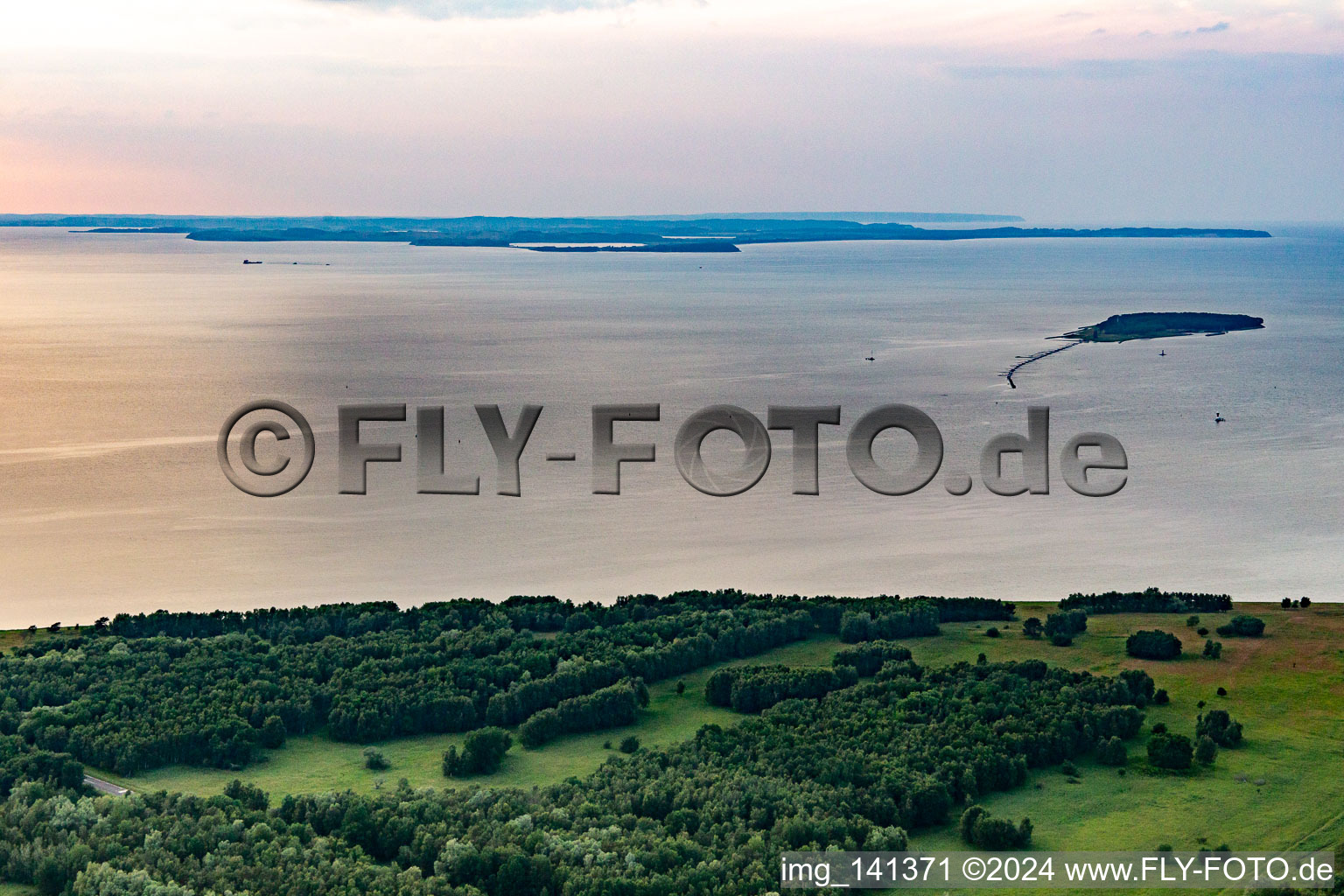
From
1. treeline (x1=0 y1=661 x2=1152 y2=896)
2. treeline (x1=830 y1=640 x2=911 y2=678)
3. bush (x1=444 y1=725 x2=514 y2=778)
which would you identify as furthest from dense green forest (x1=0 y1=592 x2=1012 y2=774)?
treeline (x1=0 y1=661 x2=1152 y2=896)

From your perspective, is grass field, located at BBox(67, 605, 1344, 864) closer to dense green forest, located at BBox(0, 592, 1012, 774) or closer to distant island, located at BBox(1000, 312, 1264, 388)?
dense green forest, located at BBox(0, 592, 1012, 774)

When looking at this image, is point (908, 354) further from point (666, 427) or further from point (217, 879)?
point (217, 879)

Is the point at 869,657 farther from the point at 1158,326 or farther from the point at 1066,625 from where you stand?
the point at 1158,326

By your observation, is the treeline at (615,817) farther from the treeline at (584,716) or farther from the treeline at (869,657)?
the treeline at (869,657)

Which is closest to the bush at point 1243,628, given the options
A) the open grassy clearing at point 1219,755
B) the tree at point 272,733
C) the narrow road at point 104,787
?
the open grassy clearing at point 1219,755

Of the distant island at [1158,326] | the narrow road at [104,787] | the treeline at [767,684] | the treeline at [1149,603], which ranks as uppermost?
the distant island at [1158,326]

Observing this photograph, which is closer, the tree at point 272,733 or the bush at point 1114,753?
the bush at point 1114,753

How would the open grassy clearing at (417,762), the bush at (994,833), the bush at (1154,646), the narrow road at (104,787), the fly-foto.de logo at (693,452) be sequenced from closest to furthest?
the bush at (994,833)
the narrow road at (104,787)
the open grassy clearing at (417,762)
the bush at (1154,646)
the fly-foto.de logo at (693,452)
